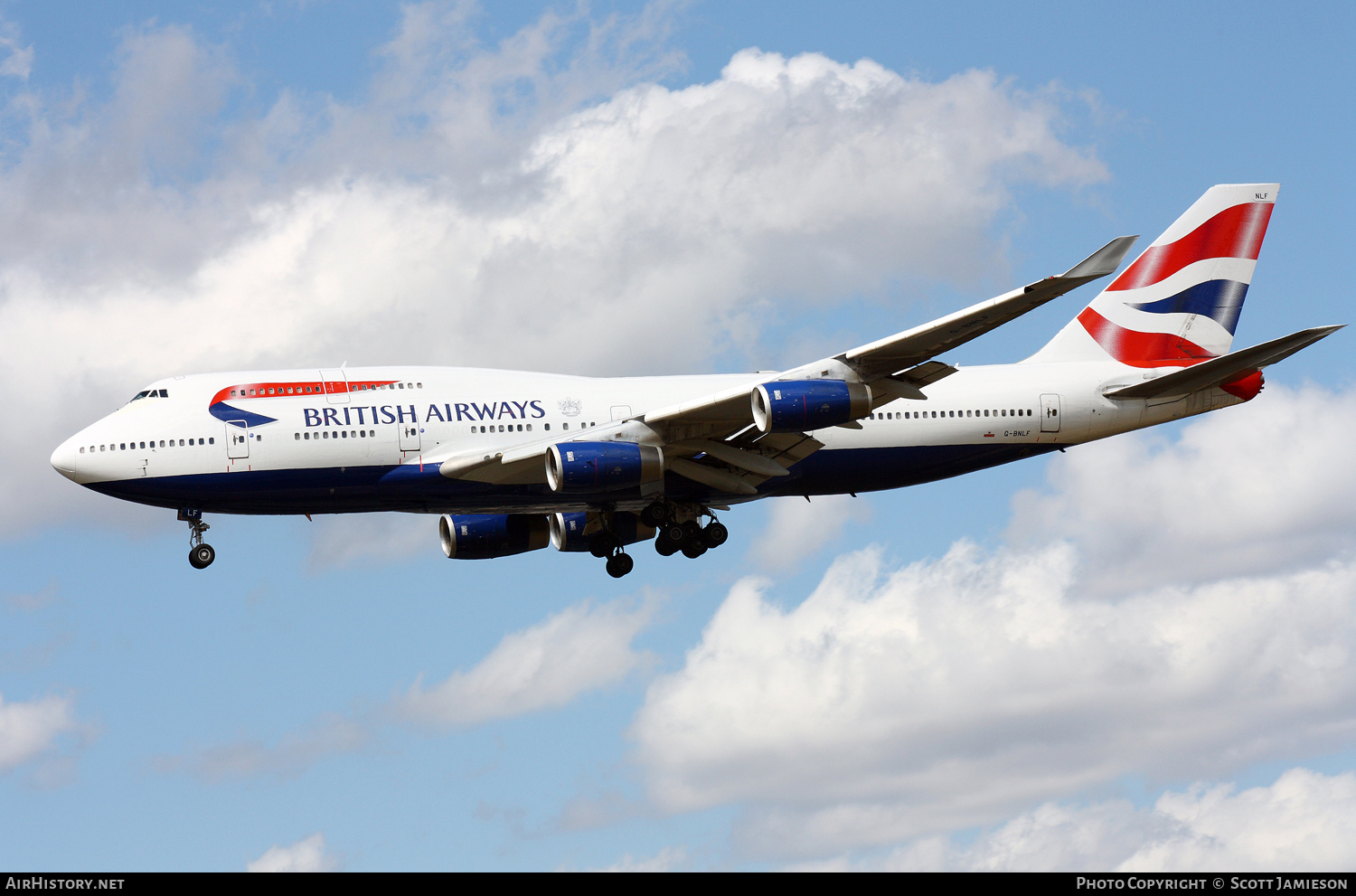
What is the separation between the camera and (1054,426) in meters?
47.9

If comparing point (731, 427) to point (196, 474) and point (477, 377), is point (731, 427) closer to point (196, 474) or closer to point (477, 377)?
point (477, 377)

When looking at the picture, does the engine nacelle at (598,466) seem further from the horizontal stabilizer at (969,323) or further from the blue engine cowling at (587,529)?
the blue engine cowling at (587,529)

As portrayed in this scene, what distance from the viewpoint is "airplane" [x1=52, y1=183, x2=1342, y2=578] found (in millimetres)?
41438

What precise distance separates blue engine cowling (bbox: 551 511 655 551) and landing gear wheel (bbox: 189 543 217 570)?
11.1 metres

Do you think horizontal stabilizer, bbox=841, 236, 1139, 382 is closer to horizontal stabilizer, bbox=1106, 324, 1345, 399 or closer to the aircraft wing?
the aircraft wing

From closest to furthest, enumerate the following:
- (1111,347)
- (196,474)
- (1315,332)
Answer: (1315,332) → (196,474) → (1111,347)

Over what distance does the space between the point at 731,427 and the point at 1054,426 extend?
11.3 m

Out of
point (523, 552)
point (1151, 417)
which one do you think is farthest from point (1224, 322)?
point (523, 552)

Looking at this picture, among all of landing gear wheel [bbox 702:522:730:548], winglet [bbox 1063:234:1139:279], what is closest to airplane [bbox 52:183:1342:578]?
landing gear wheel [bbox 702:522:730:548]

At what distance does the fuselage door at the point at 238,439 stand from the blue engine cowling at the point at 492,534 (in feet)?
31.6

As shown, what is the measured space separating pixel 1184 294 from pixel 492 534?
81.4 ft

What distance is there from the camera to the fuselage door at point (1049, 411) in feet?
157

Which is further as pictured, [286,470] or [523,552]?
[523,552]

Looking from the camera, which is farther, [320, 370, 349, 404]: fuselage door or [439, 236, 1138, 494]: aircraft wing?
[320, 370, 349, 404]: fuselage door
